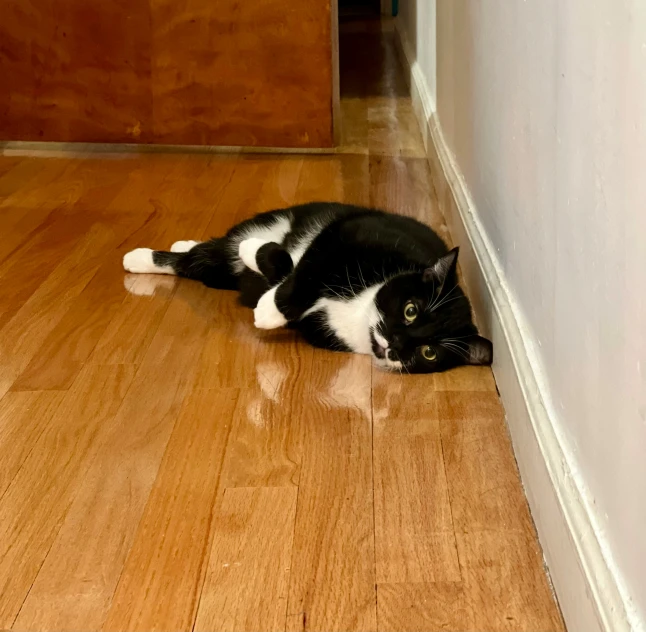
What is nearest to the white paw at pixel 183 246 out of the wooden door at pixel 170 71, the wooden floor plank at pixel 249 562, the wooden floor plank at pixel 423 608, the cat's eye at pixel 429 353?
the cat's eye at pixel 429 353

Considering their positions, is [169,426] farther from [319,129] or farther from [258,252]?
[319,129]

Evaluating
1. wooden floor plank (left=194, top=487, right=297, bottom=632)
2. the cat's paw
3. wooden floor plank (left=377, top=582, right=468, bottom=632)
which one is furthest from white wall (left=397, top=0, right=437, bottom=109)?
wooden floor plank (left=377, top=582, right=468, bottom=632)

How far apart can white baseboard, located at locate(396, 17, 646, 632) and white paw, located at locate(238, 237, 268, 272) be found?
1.49 feet

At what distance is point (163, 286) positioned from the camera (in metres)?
1.95

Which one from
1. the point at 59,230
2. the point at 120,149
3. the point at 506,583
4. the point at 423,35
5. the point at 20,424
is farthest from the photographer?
the point at 423,35

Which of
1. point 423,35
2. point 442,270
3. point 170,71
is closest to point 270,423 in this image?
point 442,270

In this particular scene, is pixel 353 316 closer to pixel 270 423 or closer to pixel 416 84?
pixel 270 423

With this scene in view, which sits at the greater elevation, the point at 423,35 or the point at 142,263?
the point at 423,35

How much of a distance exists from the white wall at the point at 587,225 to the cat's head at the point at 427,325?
13cm

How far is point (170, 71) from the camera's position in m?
2.92

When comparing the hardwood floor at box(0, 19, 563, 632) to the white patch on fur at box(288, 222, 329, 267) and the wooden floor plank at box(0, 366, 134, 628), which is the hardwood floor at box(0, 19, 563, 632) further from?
the white patch on fur at box(288, 222, 329, 267)

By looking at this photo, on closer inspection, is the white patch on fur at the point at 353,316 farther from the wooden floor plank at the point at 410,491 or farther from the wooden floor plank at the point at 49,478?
the wooden floor plank at the point at 49,478

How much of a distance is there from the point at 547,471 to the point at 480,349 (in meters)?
0.48

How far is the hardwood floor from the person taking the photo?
1031 millimetres
